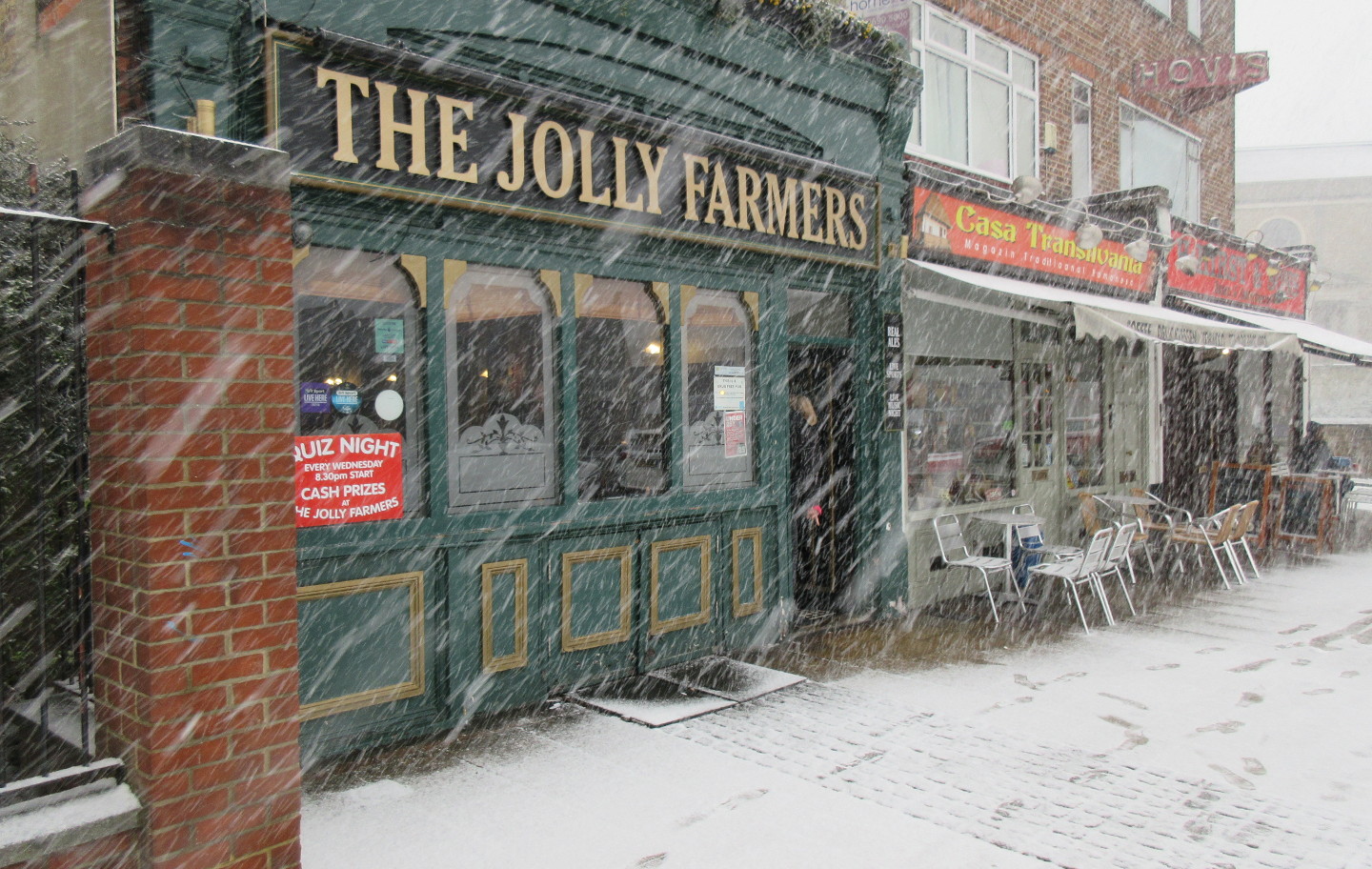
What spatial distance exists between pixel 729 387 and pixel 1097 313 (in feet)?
13.0

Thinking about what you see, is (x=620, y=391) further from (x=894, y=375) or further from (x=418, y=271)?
(x=894, y=375)

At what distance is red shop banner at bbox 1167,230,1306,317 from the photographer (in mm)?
12955

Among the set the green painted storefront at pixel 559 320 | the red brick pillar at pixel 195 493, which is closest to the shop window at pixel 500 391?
the green painted storefront at pixel 559 320

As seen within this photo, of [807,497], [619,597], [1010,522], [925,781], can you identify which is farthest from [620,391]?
[1010,522]

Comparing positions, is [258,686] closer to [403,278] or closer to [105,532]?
[105,532]

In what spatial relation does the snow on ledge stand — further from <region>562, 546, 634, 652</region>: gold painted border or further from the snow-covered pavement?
<region>562, 546, 634, 652</region>: gold painted border

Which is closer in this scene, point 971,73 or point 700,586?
point 700,586

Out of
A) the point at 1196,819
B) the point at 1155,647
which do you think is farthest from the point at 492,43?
the point at 1155,647

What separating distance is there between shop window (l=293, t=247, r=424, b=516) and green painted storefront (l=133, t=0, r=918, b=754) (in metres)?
0.02

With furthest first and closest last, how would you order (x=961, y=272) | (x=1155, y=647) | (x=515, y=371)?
(x=961, y=272), (x=1155, y=647), (x=515, y=371)

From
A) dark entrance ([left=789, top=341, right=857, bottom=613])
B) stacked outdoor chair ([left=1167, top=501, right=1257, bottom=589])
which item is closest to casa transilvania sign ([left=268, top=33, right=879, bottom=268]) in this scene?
dark entrance ([left=789, top=341, right=857, bottom=613])

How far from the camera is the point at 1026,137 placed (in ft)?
38.4

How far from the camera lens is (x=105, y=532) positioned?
294 centimetres

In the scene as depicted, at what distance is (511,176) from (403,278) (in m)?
0.90
